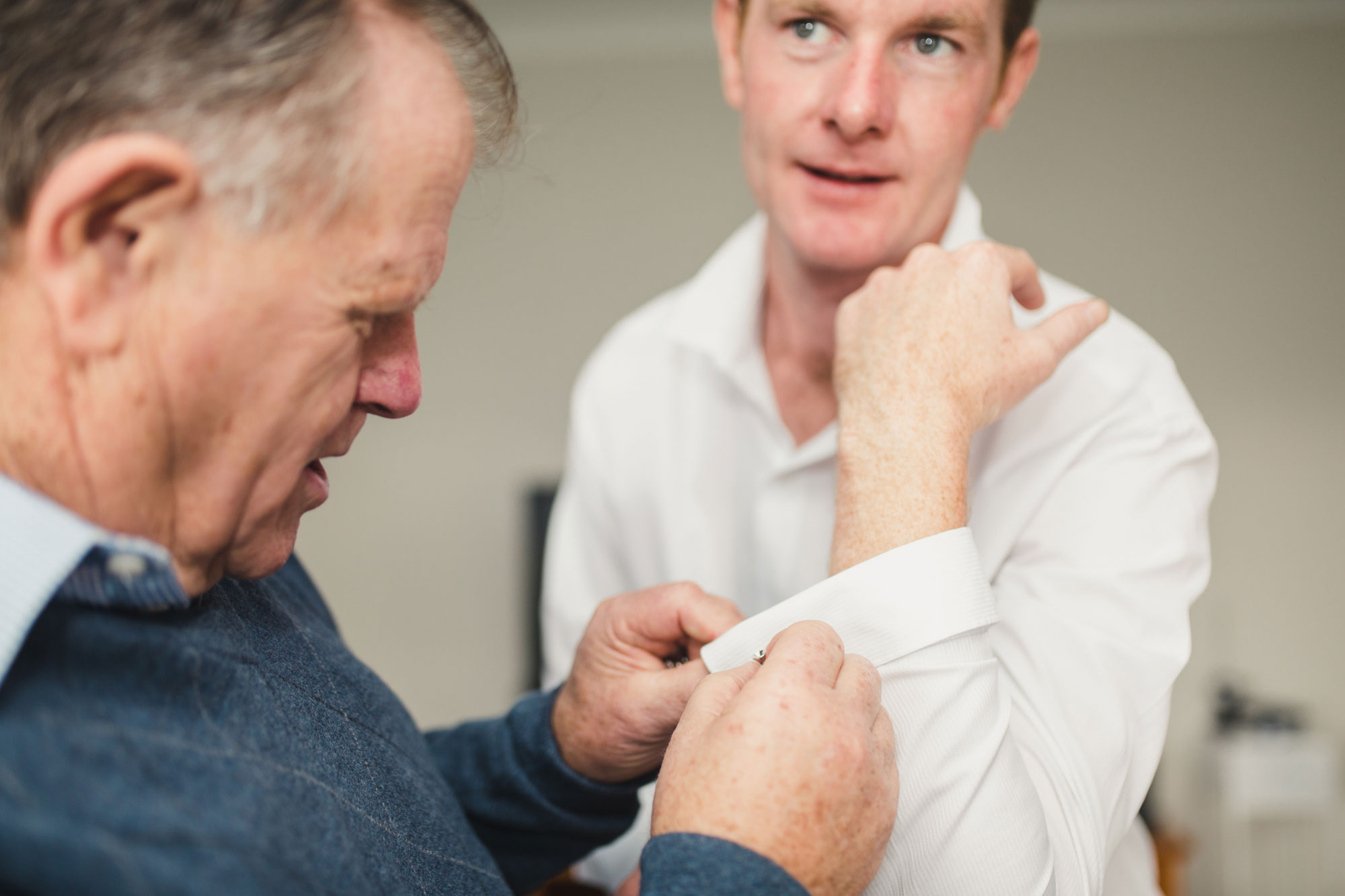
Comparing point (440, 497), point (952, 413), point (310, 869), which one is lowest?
point (440, 497)

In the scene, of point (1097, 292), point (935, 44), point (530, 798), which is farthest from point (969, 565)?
point (1097, 292)

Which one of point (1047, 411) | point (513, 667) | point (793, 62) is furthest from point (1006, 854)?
point (513, 667)

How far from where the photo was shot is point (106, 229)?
0.50 meters

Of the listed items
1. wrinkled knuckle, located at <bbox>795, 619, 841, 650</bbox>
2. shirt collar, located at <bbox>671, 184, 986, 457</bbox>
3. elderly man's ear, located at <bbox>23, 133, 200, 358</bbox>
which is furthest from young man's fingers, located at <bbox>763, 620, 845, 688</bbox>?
shirt collar, located at <bbox>671, 184, 986, 457</bbox>

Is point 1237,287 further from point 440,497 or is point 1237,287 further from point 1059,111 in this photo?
point 440,497

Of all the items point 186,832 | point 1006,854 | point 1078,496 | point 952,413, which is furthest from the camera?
point 1078,496

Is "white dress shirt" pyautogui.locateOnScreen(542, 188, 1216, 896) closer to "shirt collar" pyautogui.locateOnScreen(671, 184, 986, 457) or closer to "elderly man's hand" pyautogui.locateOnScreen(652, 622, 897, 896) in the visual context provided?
"shirt collar" pyautogui.locateOnScreen(671, 184, 986, 457)

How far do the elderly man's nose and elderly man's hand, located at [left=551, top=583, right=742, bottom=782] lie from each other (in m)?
0.32

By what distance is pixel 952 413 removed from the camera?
84 centimetres

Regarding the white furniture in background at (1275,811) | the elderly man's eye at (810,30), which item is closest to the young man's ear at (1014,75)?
the elderly man's eye at (810,30)

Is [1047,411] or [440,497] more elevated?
[1047,411]

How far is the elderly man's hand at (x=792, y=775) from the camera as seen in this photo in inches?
22.1

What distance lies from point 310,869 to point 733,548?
2.95 feet

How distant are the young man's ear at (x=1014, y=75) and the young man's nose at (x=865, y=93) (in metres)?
0.20
